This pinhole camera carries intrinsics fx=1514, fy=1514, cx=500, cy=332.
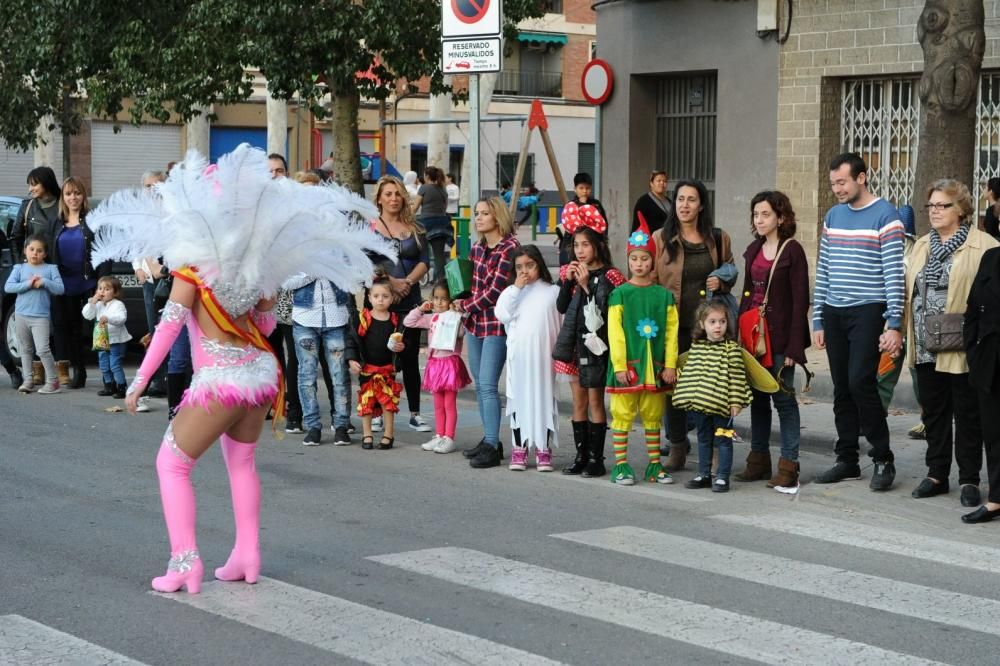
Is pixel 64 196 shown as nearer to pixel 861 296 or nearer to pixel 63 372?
pixel 63 372

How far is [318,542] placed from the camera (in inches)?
306

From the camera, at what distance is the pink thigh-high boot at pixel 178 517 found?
6.60 metres

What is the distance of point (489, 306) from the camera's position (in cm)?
1033

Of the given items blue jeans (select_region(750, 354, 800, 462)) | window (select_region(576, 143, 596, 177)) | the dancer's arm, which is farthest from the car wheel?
window (select_region(576, 143, 596, 177))

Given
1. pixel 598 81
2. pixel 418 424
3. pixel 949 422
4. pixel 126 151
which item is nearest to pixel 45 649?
pixel 949 422

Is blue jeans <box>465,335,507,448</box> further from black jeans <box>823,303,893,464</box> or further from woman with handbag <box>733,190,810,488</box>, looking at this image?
black jeans <box>823,303,893,464</box>

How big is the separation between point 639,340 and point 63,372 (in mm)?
6800

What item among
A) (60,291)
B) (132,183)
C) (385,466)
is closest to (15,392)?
(60,291)

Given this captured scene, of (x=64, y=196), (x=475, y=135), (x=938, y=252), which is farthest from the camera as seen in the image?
(x=64, y=196)

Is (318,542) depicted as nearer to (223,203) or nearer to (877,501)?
(223,203)

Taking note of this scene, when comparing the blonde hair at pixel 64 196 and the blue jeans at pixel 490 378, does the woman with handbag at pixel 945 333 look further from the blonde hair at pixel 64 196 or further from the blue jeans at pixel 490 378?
the blonde hair at pixel 64 196

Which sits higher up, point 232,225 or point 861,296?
point 232,225

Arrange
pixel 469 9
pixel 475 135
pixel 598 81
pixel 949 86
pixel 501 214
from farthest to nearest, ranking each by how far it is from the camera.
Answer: pixel 598 81
pixel 475 135
pixel 469 9
pixel 949 86
pixel 501 214

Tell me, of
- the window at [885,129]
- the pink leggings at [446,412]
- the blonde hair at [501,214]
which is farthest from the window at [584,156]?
the blonde hair at [501,214]
